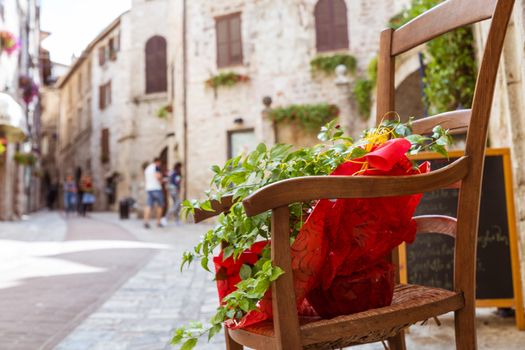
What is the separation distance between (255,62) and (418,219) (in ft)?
40.4

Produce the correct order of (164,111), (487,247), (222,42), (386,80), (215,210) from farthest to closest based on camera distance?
(164,111) → (222,42) → (487,247) → (386,80) → (215,210)

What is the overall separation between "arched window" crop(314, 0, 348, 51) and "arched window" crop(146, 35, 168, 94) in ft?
30.3

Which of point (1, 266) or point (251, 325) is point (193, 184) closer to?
point (1, 266)

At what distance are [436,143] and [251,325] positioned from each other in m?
0.63

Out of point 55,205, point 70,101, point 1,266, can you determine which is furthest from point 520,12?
point 55,205

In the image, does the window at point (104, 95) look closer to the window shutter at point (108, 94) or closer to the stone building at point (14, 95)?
the window shutter at point (108, 94)

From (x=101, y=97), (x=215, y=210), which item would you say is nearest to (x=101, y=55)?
(x=101, y=97)

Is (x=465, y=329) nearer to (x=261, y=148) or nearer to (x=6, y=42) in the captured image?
(x=261, y=148)

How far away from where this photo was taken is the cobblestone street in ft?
8.75

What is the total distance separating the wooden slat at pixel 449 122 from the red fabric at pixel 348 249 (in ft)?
1.10

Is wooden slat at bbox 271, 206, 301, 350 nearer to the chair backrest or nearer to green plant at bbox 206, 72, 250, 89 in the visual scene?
the chair backrest

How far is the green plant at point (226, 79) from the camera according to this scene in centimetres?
1342

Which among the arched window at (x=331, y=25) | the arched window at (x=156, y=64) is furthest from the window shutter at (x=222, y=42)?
the arched window at (x=156, y=64)

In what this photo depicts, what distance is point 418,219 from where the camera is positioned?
1575mm
